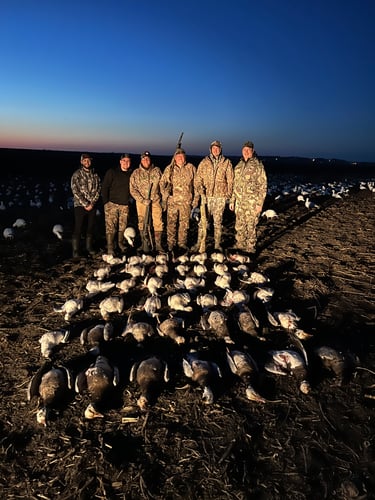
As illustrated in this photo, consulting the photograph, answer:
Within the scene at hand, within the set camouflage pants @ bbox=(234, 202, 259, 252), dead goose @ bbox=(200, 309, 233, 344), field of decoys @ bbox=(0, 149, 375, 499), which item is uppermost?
camouflage pants @ bbox=(234, 202, 259, 252)

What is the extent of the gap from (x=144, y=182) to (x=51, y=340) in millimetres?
4237

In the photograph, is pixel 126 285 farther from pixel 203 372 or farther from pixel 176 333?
pixel 203 372

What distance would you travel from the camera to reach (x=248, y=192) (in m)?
7.78

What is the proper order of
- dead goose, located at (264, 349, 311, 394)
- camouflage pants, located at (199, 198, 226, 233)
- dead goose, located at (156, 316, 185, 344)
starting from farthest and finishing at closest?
1. camouflage pants, located at (199, 198, 226, 233)
2. dead goose, located at (156, 316, 185, 344)
3. dead goose, located at (264, 349, 311, 394)

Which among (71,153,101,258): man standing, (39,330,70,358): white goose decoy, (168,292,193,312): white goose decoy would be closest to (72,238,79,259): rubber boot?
(71,153,101,258): man standing

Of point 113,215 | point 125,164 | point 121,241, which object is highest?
point 125,164

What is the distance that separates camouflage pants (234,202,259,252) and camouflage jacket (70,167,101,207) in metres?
3.23

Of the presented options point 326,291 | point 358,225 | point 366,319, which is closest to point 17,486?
point 366,319

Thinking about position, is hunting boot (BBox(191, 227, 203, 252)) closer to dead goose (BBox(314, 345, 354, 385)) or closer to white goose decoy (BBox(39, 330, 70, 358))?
white goose decoy (BBox(39, 330, 70, 358))

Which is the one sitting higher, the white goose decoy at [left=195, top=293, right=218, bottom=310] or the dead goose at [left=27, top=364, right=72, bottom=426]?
the white goose decoy at [left=195, top=293, right=218, bottom=310]

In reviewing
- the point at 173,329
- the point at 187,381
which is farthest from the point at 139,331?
the point at 187,381

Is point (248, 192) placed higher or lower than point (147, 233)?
higher

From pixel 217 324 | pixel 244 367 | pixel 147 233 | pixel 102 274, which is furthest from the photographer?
pixel 147 233

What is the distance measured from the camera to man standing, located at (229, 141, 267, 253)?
759 cm
